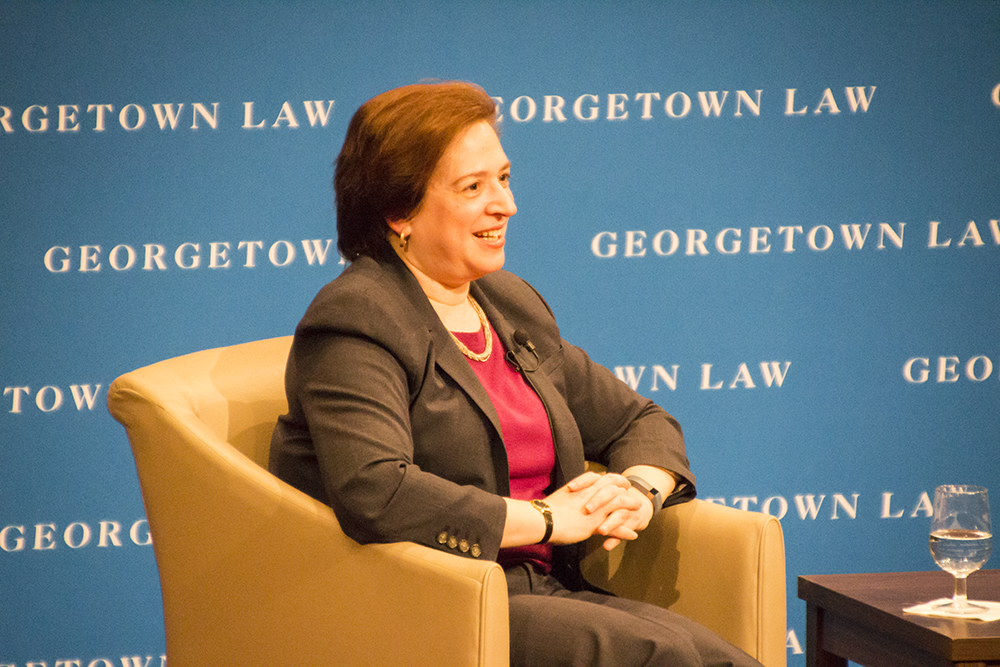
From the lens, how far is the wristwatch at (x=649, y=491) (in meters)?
1.81

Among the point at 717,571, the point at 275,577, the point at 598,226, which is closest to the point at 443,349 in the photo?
the point at 275,577

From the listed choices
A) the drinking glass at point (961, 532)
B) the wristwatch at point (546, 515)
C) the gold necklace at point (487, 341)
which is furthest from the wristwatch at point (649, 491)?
the drinking glass at point (961, 532)

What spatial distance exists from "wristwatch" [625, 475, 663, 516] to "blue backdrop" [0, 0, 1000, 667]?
99cm

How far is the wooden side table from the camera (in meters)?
1.49

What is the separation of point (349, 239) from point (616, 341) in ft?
3.77

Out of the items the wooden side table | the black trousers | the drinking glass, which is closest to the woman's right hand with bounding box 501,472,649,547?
the black trousers

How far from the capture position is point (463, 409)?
1.70 meters

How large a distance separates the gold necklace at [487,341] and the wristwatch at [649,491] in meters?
0.35

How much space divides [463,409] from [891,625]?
0.77 m

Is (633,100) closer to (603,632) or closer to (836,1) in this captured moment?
(836,1)

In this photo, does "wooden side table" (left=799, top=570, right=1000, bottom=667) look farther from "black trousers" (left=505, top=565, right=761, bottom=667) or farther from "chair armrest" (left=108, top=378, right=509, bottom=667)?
"chair armrest" (left=108, top=378, right=509, bottom=667)

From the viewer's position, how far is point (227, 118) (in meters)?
2.66

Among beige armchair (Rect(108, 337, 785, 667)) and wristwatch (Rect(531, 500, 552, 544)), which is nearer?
beige armchair (Rect(108, 337, 785, 667))

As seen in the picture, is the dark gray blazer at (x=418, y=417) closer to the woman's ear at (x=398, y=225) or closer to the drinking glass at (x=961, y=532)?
the woman's ear at (x=398, y=225)
